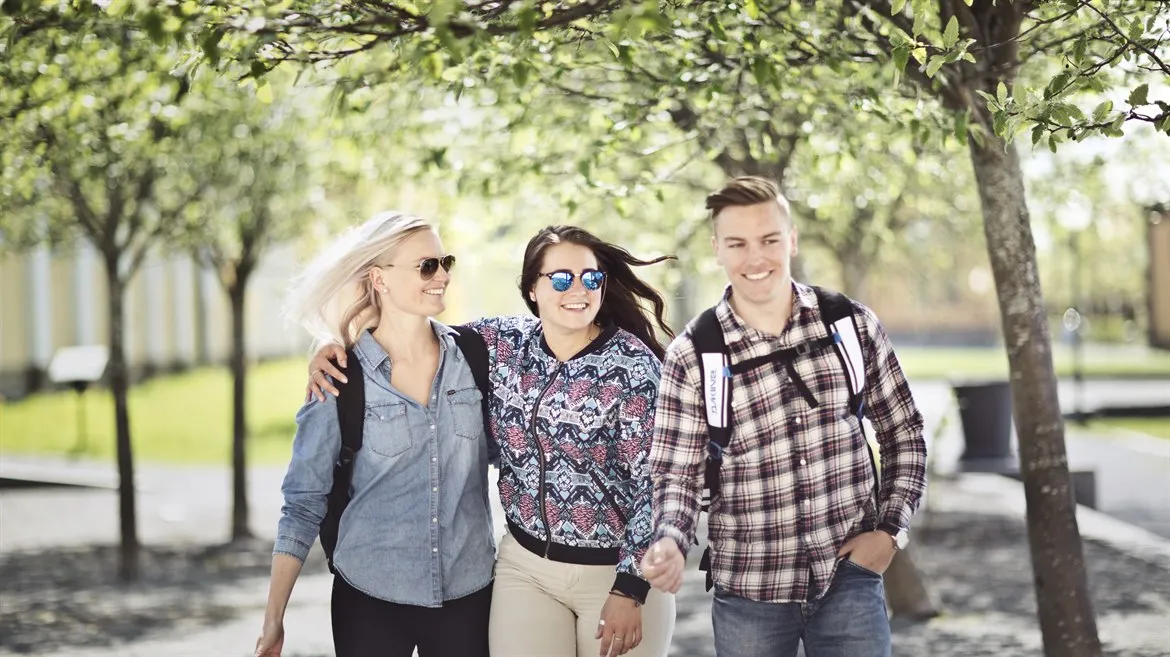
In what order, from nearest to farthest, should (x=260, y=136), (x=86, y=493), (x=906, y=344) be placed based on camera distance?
(x=260, y=136) < (x=86, y=493) < (x=906, y=344)

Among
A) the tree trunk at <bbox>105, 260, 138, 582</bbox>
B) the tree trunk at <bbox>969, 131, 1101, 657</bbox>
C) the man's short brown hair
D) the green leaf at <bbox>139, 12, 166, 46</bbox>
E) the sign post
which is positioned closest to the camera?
the green leaf at <bbox>139, 12, 166, 46</bbox>

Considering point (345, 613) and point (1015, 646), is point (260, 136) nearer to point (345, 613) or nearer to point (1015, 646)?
point (1015, 646)

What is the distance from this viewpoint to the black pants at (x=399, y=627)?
418cm

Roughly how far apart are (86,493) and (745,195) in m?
15.9

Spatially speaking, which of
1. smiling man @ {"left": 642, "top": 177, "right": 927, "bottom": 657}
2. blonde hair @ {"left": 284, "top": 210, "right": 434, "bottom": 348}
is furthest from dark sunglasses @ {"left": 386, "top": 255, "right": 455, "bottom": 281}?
smiling man @ {"left": 642, "top": 177, "right": 927, "bottom": 657}

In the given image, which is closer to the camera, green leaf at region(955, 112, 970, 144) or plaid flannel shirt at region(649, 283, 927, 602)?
plaid flannel shirt at region(649, 283, 927, 602)

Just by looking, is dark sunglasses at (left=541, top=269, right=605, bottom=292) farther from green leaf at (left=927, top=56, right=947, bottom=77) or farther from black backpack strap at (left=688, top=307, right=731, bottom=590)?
green leaf at (left=927, top=56, right=947, bottom=77)

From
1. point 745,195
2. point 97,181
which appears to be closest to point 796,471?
point 745,195

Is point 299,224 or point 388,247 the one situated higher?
point 299,224

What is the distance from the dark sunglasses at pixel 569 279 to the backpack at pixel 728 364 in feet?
1.39

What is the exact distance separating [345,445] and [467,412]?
38 centimetres

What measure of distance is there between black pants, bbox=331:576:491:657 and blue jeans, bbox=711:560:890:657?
2.63 ft

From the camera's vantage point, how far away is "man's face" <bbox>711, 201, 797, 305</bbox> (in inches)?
155

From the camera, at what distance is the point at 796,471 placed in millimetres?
3877
